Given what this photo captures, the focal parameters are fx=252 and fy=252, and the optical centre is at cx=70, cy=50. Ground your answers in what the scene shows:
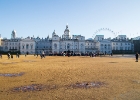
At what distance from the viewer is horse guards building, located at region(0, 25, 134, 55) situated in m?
145

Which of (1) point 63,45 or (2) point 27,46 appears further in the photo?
(2) point 27,46

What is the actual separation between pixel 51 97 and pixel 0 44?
14808cm

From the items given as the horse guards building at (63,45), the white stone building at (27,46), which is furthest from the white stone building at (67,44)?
the white stone building at (27,46)

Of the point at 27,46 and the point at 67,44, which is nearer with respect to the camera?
the point at 67,44

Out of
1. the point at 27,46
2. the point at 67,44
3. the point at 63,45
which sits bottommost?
the point at 27,46

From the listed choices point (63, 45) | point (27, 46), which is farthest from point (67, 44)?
point (27, 46)

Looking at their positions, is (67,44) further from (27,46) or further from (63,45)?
(27,46)

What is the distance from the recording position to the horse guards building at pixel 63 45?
475 feet

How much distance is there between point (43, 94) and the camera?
11.3m

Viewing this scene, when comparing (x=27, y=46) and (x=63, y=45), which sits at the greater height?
(x=63, y=45)

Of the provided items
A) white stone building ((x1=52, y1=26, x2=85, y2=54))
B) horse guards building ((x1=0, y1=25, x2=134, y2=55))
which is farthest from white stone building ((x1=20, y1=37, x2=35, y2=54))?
white stone building ((x1=52, y1=26, x2=85, y2=54))

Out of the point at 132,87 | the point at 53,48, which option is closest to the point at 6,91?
the point at 132,87

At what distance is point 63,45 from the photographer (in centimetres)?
14500

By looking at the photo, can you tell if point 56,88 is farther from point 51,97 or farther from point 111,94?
point 111,94
